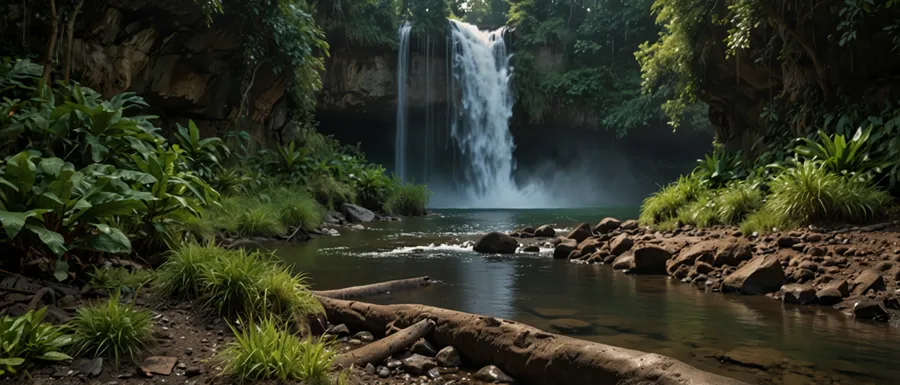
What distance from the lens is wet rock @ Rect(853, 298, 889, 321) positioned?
441cm

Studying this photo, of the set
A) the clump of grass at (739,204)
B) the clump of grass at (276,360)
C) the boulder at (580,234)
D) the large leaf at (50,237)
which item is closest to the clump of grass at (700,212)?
the clump of grass at (739,204)

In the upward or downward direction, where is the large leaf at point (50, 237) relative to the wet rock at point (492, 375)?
upward

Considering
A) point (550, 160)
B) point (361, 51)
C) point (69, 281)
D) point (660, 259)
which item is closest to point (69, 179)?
point (69, 281)

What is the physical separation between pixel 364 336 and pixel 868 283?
4.18 m

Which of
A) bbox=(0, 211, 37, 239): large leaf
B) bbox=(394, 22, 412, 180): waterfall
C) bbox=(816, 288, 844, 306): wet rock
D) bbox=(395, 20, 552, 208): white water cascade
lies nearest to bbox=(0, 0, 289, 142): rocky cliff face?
bbox=(0, 211, 37, 239): large leaf

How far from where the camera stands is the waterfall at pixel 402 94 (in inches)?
972

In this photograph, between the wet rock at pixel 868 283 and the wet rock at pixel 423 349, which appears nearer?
the wet rock at pixel 423 349

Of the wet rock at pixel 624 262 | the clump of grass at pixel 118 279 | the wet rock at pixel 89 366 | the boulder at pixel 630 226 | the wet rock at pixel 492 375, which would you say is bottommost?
the wet rock at pixel 492 375

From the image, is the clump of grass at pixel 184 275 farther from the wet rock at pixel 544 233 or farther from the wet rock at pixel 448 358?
the wet rock at pixel 544 233

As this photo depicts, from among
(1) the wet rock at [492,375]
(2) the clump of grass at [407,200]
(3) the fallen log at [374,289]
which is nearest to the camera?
(1) the wet rock at [492,375]

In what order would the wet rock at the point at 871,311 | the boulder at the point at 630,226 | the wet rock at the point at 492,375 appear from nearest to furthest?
the wet rock at the point at 492,375, the wet rock at the point at 871,311, the boulder at the point at 630,226

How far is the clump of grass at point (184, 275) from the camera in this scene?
3816 mm

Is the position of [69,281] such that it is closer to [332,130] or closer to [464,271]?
[464,271]

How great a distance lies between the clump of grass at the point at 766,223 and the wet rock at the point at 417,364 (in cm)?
555
